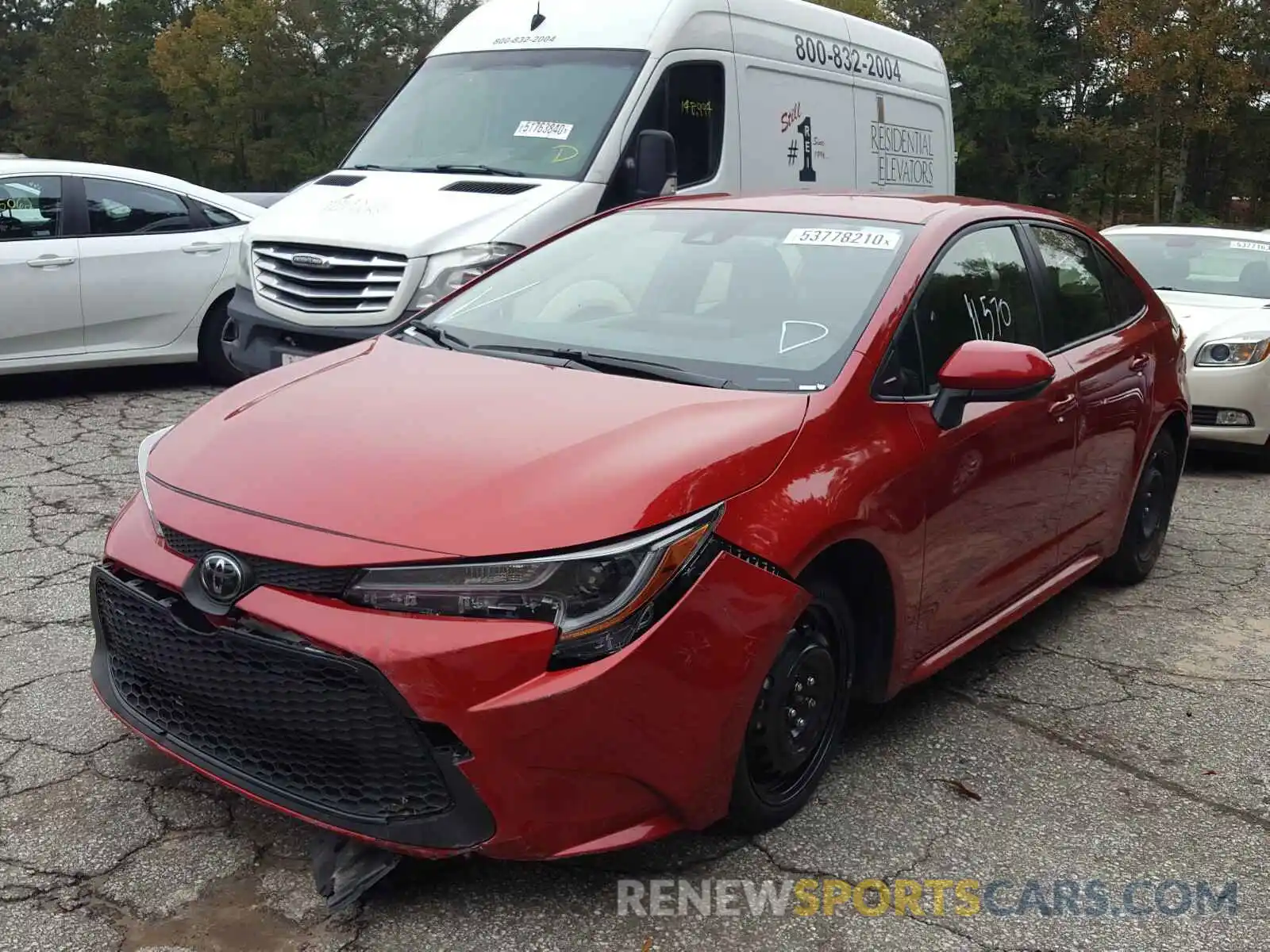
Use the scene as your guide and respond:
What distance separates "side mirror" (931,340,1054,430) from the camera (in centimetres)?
326

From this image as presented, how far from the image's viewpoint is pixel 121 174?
794cm

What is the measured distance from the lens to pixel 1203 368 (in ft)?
24.1

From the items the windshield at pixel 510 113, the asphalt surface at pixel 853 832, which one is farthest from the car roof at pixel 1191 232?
the asphalt surface at pixel 853 832

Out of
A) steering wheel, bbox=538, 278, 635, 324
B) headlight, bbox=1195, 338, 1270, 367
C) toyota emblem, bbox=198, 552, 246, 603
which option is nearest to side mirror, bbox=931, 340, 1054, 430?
steering wheel, bbox=538, 278, 635, 324

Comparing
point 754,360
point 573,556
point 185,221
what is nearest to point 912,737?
point 754,360

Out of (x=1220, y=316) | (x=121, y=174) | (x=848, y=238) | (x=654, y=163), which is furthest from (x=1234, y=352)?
(x=121, y=174)

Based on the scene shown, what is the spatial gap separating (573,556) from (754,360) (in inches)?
40.4

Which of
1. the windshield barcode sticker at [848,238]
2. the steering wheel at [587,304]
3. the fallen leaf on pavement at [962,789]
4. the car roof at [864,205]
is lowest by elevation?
the fallen leaf on pavement at [962,789]

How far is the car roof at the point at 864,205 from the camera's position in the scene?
381cm

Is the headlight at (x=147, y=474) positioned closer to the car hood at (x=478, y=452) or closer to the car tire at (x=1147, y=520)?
the car hood at (x=478, y=452)

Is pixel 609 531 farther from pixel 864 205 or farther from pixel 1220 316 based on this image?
pixel 1220 316

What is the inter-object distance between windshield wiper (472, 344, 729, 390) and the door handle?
4.26 ft

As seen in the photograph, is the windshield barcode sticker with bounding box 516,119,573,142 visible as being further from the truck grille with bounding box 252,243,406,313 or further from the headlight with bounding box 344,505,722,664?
the headlight with bounding box 344,505,722,664

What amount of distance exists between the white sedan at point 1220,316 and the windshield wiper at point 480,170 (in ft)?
12.7
